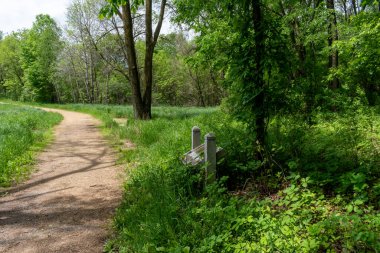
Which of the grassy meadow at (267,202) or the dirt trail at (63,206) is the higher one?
the grassy meadow at (267,202)

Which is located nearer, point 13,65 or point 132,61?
point 132,61

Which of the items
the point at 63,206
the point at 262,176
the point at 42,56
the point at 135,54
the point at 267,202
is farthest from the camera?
the point at 42,56

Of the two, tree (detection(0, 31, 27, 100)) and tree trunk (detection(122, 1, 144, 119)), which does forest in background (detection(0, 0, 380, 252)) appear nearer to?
tree trunk (detection(122, 1, 144, 119))

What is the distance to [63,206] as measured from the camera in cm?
524

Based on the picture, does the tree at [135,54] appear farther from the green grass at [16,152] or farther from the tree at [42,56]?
the tree at [42,56]

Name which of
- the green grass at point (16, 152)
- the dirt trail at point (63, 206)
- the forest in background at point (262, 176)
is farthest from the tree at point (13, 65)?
the forest in background at point (262, 176)

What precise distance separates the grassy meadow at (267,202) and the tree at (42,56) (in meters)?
44.3

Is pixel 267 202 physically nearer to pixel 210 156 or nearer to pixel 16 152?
pixel 210 156

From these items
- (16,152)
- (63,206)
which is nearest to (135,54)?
(16,152)

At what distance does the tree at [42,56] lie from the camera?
149 feet

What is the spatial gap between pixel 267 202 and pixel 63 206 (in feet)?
11.9

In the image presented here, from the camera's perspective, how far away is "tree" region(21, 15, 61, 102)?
45.4 metres

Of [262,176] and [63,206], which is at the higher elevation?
[262,176]

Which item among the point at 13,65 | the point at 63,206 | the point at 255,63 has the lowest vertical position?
the point at 63,206
